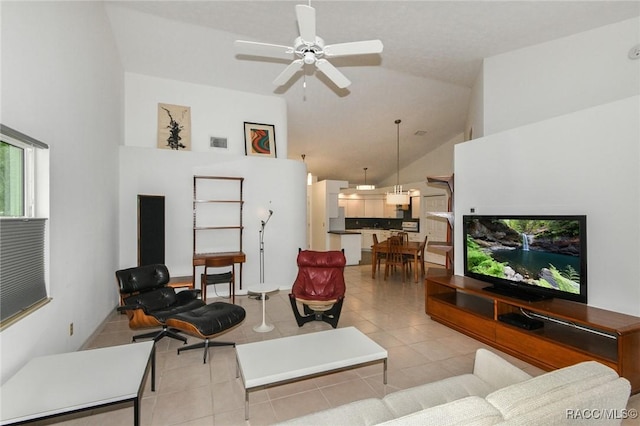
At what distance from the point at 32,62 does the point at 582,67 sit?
5528mm

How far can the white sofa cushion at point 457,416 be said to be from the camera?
997 millimetres

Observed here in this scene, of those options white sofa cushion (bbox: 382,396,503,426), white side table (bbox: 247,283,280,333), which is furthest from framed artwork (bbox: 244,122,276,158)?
white sofa cushion (bbox: 382,396,503,426)

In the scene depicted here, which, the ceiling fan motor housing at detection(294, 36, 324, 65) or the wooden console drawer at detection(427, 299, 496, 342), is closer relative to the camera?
the ceiling fan motor housing at detection(294, 36, 324, 65)

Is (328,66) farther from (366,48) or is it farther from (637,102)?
(637,102)

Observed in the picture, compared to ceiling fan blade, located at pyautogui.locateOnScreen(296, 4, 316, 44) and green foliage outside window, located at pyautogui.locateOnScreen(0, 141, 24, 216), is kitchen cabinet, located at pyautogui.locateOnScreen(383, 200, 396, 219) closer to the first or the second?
ceiling fan blade, located at pyautogui.locateOnScreen(296, 4, 316, 44)

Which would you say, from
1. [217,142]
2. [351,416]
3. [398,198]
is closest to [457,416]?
[351,416]

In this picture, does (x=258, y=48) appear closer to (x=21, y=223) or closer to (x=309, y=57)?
(x=309, y=57)

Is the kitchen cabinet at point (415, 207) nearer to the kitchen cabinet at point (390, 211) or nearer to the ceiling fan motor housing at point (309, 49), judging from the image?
the kitchen cabinet at point (390, 211)

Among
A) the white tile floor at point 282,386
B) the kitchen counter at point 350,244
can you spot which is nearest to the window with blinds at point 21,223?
the white tile floor at point 282,386

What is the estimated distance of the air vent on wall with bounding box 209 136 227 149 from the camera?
5.46 meters

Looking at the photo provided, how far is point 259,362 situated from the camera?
225 cm

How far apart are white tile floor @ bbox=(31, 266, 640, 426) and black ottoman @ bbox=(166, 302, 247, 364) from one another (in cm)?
30

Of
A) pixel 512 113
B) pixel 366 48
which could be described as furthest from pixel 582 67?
pixel 366 48

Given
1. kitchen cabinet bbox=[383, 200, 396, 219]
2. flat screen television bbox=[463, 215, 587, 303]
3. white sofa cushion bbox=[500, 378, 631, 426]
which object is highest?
kitchen cabinet bbox=[383, 200, 396, 219]
